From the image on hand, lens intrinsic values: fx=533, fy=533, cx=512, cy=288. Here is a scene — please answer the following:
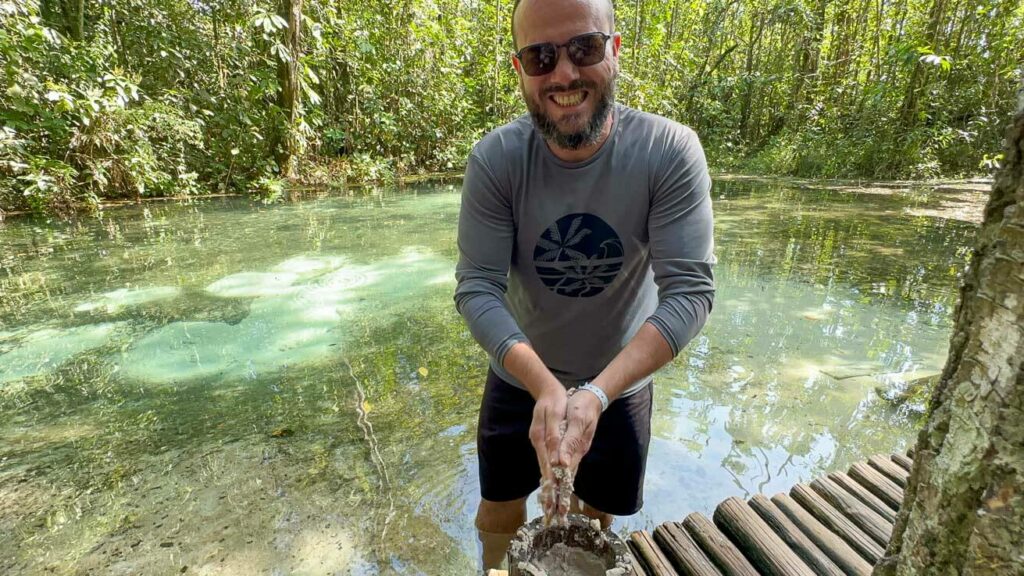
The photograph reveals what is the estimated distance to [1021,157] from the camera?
27.0 inches

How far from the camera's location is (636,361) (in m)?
1.44

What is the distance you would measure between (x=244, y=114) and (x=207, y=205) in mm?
2282

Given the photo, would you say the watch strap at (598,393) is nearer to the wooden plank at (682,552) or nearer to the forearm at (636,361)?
the forearm at (636,361)

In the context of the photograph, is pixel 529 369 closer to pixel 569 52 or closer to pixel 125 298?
pixel 569 52

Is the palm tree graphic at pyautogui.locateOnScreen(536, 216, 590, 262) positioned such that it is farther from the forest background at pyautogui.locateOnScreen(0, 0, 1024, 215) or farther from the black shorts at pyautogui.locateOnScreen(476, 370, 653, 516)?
the forest background at pyautogui.locateOnScreen(0, 0, 1024, 215)

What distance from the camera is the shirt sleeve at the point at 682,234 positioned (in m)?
1.52

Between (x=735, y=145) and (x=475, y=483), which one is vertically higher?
(x=735, y=145)

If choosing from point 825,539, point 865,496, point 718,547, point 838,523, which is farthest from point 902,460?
point 718,547

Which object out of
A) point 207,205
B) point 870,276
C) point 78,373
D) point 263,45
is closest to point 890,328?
point 870,276

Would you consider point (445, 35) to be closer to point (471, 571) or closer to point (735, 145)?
point (735, 145)

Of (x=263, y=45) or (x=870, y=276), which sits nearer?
(x=870, y=276)

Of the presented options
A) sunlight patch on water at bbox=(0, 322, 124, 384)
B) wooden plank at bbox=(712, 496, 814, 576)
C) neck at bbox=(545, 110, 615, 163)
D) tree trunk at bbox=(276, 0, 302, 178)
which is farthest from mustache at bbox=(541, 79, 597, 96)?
tree trunk at bbox=(276, 0, 302, 178)

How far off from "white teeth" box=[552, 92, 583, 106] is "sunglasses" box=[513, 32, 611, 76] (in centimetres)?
8

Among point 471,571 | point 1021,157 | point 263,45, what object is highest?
point 263,45
